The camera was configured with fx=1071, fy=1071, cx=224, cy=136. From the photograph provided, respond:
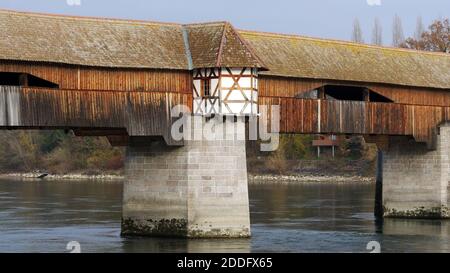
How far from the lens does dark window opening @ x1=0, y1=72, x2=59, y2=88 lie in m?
35.2

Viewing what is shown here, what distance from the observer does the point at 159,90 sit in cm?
3747

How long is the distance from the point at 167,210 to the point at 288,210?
56.9ft

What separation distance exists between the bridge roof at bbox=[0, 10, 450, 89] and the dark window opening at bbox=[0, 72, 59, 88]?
3.37 ft

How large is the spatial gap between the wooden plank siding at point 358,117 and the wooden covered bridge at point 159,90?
67mm

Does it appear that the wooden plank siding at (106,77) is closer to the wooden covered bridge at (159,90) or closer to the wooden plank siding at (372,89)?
the wooden covered bridge at (159,90)

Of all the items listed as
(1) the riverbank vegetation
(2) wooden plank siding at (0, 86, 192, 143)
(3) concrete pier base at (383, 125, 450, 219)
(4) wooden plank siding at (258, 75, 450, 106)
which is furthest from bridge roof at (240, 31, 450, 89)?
(1) the riverbank vegetation

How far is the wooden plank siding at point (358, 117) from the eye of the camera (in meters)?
41.0

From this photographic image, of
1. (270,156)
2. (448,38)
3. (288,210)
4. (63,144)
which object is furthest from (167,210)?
(63,144)

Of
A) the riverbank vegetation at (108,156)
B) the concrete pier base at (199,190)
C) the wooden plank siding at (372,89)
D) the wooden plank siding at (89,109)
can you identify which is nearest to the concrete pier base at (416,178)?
the wooden plank siding at (372,89)

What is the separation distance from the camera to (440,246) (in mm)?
37562

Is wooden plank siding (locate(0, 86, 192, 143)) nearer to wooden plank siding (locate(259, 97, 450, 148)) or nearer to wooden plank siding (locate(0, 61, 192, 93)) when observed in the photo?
wooden plank siding (locate(0, 61, 192, 93))

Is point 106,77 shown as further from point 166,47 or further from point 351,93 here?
point 351,93

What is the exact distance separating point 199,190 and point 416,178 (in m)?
14.7

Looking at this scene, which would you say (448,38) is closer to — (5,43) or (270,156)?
(270,156)
